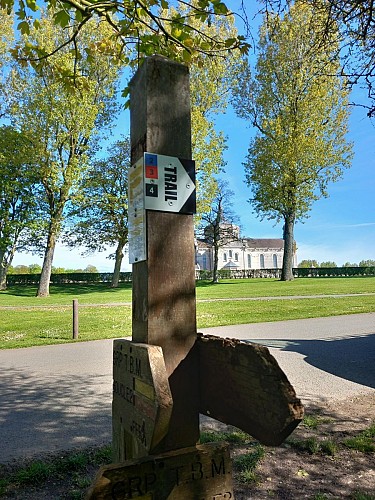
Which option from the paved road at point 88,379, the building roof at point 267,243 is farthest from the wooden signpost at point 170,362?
the building roof at point 267,243

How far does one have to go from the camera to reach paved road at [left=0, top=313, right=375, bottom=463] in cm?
443

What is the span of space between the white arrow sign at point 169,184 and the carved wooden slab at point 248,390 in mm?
591

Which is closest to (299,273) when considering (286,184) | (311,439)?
(286,184)

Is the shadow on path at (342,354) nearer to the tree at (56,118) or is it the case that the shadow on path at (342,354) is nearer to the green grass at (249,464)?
the green grass at (249,464)

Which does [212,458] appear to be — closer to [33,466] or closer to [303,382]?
[33,466]

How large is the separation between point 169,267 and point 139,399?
0.54 metres

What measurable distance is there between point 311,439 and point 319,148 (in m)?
30.4

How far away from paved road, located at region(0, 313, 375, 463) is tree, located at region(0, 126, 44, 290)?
66.8 feet

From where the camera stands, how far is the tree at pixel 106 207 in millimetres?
32094

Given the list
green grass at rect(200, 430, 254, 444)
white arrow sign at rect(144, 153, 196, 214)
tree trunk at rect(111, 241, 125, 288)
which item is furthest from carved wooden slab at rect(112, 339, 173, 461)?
tree trunk at rect(111, 241, 125, 288)

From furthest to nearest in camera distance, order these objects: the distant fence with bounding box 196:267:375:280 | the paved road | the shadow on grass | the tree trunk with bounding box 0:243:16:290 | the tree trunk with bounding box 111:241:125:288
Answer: the distant fence with bounding box 196:267:375:280 → the tree trunk with bounding box 111:241:125:288 → the tree trunk with bounding box 0:243:16:290 → the shadow on grass → the paved road

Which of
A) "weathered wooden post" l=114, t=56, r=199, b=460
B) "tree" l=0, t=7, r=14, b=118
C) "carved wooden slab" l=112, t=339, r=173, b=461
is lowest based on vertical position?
"carved wooden slab" l=112, t=339, r=173, b=461

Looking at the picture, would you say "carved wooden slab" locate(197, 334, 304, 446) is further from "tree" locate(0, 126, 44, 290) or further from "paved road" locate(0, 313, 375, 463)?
"tree" locate(0, 126, 44, 290)

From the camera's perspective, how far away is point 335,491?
310 cm
